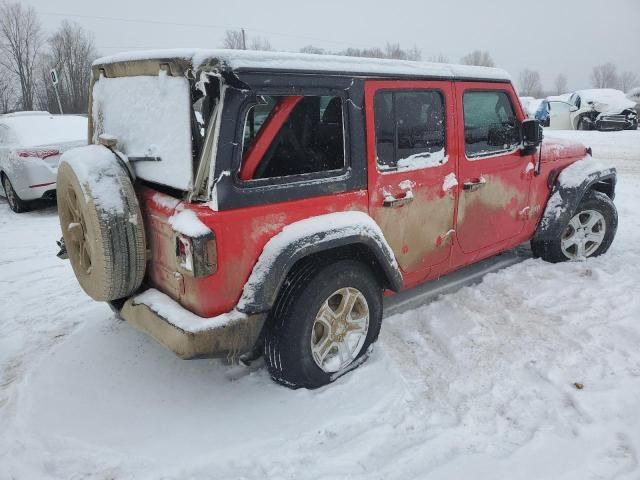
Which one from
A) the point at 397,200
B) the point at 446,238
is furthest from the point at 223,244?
the point at 446,238

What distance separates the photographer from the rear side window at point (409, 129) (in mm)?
3045

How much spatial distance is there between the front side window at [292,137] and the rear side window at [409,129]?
0.33 meters

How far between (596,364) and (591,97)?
17.0m

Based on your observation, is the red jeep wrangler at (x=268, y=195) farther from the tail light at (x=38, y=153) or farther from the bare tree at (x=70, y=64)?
the bare tree at (x=70, y=64)

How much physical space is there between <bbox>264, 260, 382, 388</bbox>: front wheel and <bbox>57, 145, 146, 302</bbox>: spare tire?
84cm

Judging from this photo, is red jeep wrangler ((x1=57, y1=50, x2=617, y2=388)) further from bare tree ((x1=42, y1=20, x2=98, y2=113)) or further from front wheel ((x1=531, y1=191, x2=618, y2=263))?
bare tree ((x1=42, y1=20, x2=98, y2=113))

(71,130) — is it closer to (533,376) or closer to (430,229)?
(430,229)

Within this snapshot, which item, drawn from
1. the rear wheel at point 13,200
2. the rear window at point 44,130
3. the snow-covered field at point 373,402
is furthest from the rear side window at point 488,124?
the rear wheel at point 13,200

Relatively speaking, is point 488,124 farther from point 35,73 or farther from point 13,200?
point 35,73

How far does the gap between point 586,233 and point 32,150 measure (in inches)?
297

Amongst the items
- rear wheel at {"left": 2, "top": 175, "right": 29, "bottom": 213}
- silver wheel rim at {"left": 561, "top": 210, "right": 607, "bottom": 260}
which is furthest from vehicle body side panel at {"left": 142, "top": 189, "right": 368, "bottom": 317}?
rear wheel at {"left": 2, "top": 175, "right": 29, "bottom": 213}

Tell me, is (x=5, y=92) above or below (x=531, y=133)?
above

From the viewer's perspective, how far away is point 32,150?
727 centimetres

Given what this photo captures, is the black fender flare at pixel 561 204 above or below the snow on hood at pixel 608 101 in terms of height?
below
